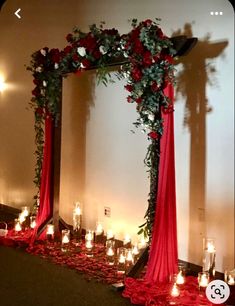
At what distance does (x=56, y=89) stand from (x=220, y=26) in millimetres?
1601

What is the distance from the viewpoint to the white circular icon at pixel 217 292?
2.32 m

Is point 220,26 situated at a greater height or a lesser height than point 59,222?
greater

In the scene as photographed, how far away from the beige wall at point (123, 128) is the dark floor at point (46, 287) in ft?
2.57

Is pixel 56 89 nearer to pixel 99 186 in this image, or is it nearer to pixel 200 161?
pixel 99 186

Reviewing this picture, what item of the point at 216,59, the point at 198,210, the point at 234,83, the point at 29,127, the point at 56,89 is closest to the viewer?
the point at 234,83

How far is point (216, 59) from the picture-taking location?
287 centimetres

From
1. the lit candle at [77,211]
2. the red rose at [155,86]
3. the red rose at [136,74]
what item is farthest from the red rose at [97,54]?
the lit candle at [77,211]

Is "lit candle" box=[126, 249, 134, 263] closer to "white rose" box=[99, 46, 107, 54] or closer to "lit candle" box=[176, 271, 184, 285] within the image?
"lit candle" box=[176, 271, 184, 285]

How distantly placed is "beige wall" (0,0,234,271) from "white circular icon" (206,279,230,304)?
511 millimetres

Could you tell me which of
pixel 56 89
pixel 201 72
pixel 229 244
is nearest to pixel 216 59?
pixel 201 72

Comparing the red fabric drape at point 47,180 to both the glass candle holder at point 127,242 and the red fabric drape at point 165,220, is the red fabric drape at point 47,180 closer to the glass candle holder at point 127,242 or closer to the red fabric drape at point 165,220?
the glass candle holder at point 127,242

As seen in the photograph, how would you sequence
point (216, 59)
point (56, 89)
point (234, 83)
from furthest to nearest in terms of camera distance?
point (56, 89) → point (216, 59) → point (234, 83)

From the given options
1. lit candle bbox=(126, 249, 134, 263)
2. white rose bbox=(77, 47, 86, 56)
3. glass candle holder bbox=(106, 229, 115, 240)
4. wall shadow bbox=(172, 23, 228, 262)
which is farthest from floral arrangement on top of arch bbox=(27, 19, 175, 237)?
glass candle holder bbox=(106, 229, 115, 240)

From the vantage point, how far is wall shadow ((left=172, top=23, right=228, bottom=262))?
297 cm
